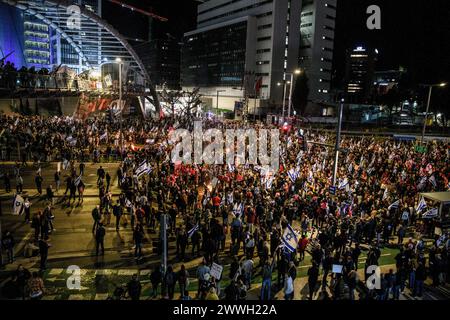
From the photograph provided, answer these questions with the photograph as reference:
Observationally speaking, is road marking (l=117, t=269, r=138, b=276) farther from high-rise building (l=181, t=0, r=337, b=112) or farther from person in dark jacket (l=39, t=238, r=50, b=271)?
high-rise building (l=181, t=0, r=337, b=112)

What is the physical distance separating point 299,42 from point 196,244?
93255mm

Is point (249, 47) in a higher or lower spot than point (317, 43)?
lower

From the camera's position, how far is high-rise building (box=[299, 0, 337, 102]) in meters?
96.6

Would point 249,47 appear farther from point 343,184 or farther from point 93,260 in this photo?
point 93,260

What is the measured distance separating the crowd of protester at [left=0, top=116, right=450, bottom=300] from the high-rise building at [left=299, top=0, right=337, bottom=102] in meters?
70.4

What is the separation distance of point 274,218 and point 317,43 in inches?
3593

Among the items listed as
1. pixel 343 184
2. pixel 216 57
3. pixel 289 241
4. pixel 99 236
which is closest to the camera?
pixel 289 241

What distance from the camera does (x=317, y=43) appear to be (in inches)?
3819

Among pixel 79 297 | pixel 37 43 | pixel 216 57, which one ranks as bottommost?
pixel 79 297

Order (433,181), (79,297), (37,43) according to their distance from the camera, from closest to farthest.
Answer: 1. (79,297)
2. (433,181)
3. (37,43)

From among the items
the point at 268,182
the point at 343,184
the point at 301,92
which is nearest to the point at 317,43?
the point at 301,92

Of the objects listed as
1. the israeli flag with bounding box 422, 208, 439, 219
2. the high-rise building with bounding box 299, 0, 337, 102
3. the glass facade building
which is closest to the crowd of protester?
the israeli flag with bounding box 422, 208, 439, 219

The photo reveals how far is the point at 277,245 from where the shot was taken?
519 inches

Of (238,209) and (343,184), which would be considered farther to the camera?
(343,184)
